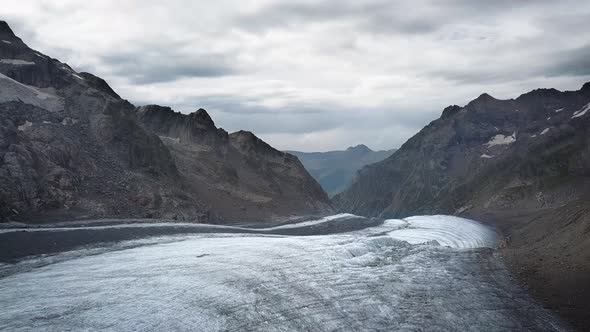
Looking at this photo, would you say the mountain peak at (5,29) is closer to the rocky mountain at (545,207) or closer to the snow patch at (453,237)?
the snow patch at (453,237)

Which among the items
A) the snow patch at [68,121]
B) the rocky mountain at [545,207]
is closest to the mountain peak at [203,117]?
the snow patch at [68,121]

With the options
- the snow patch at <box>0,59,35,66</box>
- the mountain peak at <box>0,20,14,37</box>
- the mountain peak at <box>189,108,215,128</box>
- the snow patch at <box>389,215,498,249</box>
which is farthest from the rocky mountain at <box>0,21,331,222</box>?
the snow patch at <box>389,215,498,249</box>

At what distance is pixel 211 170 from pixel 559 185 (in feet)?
254

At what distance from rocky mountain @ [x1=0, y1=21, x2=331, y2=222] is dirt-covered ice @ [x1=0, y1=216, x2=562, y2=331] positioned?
61.9 ft

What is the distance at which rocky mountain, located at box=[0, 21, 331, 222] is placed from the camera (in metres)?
52.8

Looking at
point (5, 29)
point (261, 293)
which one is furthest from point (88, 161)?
point (261, 293)

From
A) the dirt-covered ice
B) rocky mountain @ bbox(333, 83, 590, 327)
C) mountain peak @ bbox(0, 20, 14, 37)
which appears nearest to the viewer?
the dirt-covered ice

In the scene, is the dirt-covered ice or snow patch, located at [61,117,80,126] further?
snow patch, located at [61,117,80,126]

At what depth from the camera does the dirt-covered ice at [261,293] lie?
829 inches

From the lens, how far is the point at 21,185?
5031 centimetres

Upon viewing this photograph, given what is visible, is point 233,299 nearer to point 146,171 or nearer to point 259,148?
point 146,171

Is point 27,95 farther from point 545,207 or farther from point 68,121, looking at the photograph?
point 545,207

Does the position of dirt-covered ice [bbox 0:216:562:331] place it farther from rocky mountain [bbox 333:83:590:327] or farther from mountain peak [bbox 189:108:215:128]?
mountain peak [bbox 189:108:215:128]

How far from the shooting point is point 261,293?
25891 millimetres
